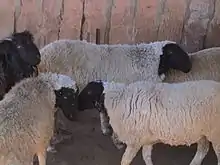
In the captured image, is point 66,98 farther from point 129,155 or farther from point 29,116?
point 129,155

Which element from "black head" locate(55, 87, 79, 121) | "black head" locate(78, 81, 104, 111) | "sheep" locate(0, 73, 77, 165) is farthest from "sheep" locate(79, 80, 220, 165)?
"sheep" locate(0, 73, 77, 165)

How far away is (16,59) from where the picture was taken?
5.36 meters

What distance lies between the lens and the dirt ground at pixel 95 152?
5.73 meters

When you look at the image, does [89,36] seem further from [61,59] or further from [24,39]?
[24,39]

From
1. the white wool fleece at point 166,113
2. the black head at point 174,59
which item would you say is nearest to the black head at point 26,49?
the white wool fleece at point 166,113

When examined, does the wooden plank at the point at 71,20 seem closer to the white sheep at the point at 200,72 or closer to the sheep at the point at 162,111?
the white sheep at the point at 200,72

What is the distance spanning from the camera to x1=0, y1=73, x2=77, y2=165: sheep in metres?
4.70

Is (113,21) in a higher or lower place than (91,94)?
higher

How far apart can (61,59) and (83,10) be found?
0.85m

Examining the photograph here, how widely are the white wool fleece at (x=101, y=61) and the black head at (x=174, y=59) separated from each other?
5cm

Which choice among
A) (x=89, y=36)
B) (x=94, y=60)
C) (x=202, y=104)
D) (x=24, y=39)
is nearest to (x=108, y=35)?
(x=89, y=36)

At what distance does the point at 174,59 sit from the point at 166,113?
0.82 m

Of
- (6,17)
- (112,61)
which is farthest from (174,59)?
(6,17)

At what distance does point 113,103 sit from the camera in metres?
5.23
